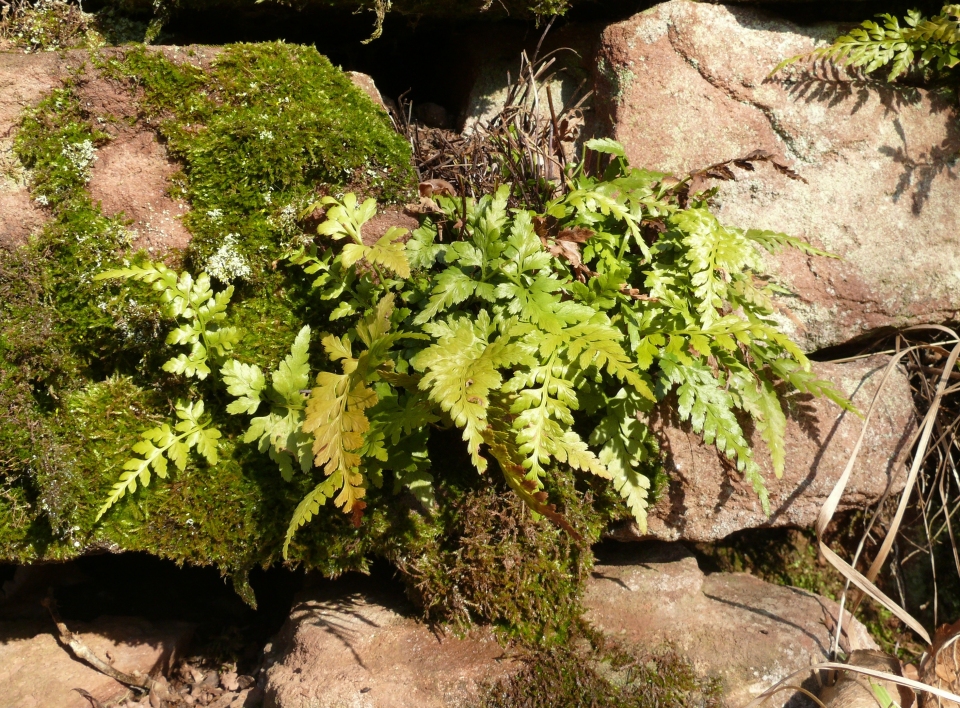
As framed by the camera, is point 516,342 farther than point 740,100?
No

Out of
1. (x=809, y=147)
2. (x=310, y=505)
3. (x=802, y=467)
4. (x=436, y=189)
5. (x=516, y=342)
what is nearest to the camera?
(x=310, y=505)

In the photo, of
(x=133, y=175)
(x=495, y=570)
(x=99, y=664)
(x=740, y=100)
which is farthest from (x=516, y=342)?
(x=99, y=664)

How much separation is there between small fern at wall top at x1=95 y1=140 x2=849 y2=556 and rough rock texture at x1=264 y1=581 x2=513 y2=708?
2.14 feet

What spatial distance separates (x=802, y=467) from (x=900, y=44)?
2.38 metres

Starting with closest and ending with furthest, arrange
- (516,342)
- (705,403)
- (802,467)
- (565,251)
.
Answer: (516,342) → (705,403) → (565,251) → (802,467)

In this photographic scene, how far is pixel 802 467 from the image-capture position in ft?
12.2

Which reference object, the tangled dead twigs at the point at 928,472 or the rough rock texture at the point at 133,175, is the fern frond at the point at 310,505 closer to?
the rough rock texture at the point at 133,175

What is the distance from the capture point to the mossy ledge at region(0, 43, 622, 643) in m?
3.15

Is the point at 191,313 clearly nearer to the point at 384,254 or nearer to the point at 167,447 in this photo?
the point at 167,447

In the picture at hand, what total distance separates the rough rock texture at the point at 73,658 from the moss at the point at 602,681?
1.88 m

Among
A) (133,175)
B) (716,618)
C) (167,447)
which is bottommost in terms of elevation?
(716,618)

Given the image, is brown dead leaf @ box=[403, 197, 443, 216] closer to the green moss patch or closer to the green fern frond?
the green moss patch

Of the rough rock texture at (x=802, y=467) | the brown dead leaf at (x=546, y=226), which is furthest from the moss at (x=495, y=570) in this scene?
the brown dead leaf at (x=546, y=226)

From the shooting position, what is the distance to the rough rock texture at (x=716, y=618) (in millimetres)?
3328
